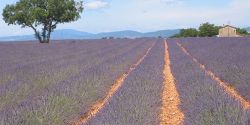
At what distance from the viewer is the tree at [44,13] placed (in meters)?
43.4

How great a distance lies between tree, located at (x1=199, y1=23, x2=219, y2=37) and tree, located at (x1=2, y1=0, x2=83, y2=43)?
118 feet

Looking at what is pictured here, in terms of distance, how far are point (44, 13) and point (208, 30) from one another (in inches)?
1649

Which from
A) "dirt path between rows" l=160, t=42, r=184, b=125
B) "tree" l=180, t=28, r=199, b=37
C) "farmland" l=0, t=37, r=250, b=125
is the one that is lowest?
"tree" l=180, t=28, r=199, b=37

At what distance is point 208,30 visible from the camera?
80000mm

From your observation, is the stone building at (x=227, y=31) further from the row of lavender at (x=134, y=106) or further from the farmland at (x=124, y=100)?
the row of lavender at (x=134, y=106)

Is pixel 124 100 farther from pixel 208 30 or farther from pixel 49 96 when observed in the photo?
pixel 208 30

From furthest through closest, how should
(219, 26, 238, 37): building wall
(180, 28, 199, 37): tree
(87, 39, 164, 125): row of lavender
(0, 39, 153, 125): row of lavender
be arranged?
(180, 28, 199, 37): tree, (219, 26, 238, 37): building wall, (0, 39, 153, 125): row of lavender, (87, 39, 164, 125): row of lavender

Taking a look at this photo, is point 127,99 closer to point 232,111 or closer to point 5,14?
point 232,111

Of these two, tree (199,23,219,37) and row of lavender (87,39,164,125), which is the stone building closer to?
tree (199,23,219,37)

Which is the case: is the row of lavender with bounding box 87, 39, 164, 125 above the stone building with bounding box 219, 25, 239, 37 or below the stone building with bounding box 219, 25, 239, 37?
above

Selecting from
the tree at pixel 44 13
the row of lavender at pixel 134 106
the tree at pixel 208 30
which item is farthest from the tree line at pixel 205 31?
the row of lavender at pixel 134 106

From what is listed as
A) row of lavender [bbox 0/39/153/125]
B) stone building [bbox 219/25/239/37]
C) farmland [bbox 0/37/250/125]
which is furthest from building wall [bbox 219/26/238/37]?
row of lavender [bbox 0/39/153/125]

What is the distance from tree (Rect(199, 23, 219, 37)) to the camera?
3093 inches

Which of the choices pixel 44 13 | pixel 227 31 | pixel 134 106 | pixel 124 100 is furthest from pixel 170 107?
pixel 227 31
